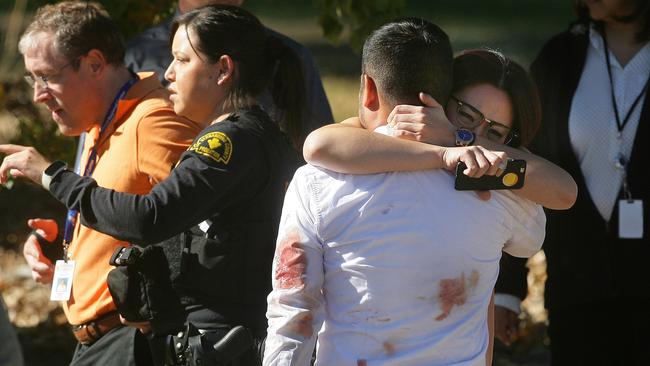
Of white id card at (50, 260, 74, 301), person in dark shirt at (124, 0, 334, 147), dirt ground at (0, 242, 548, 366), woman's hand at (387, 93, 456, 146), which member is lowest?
dirt ground at (0, 242, 548, 366)

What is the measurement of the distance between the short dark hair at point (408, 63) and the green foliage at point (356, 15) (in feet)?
7.87

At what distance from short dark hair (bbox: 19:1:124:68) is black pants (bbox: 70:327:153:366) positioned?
0.86m

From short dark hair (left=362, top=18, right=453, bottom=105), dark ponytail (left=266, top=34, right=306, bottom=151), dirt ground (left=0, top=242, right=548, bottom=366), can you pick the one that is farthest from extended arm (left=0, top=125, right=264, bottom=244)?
dirt ground (left=0, top=242, right=548, bottom=366)

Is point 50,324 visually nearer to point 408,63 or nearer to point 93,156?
point 93,156

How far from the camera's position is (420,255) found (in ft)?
8.04

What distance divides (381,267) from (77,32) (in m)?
1.57

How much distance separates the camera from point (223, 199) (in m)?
2.97

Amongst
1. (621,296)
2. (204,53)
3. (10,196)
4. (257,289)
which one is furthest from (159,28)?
(10,196)

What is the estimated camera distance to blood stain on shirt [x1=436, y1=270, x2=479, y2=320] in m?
2.48

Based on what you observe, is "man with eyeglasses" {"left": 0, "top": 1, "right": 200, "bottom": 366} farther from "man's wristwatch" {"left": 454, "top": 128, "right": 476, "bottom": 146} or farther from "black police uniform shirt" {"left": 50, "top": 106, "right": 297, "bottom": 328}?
"man's wristwatch" {"left": 454, "top": 128, "right": 476, "bottom": 146}

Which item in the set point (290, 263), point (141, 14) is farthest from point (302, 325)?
point (141, 14)

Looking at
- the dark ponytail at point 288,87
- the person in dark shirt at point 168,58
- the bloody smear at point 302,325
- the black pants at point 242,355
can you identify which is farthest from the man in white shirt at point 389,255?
the person in dark shirt at point 168,58

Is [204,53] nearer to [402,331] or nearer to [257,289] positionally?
[257,289]

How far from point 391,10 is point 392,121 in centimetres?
258
